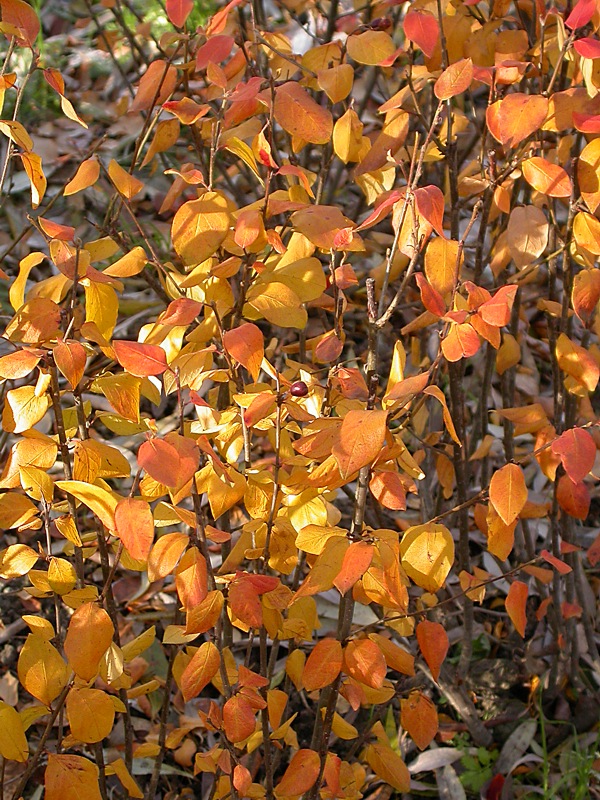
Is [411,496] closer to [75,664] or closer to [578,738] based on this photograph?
[578,738]

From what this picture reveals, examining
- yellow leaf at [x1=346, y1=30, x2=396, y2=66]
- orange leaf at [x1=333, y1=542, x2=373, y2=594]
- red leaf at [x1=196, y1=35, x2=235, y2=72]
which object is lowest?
orange leaf at [x1=333, y1=542, x2=373, y2=594]

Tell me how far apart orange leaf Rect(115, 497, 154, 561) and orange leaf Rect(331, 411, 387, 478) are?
0.20 m

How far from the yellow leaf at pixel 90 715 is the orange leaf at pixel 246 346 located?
1.38 ft

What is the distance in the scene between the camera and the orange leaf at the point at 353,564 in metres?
0.92

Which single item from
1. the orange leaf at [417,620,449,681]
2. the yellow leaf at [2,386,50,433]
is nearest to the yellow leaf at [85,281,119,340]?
the yellow leaf at [2,386,50,433]

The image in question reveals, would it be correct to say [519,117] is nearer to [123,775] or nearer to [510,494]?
[510,494]

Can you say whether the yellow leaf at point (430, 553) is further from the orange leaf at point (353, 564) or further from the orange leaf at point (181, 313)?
the orange leaf at point (181, 313)

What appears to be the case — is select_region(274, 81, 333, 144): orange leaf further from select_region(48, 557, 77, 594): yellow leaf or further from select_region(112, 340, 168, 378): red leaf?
select_region(48, 557, 77, 594): yellow leaf

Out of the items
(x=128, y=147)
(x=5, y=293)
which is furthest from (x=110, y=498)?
(x=128, y=147)

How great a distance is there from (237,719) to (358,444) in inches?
15.1

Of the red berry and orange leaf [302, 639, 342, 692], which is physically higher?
the red berry

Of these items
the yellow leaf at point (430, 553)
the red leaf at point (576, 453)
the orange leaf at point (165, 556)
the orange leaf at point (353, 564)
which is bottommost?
the yellow leaf at point (430, 553)

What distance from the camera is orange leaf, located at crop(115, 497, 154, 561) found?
906 mm

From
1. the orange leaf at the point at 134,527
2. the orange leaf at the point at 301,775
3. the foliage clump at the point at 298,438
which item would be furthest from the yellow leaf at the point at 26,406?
the orange leaf at the point at 301,775
